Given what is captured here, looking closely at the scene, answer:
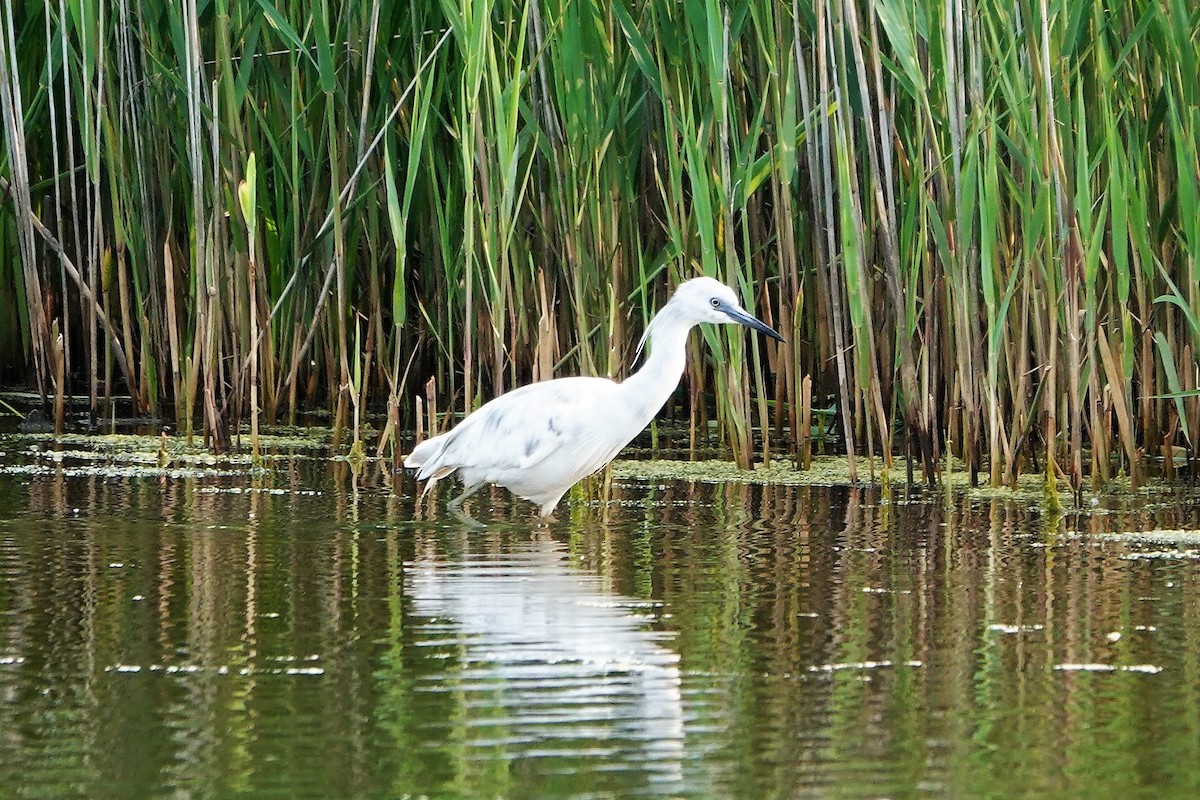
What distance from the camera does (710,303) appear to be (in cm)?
612

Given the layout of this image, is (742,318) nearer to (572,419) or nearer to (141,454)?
(572,419)

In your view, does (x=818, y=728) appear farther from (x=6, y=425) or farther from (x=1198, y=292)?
Result: (x=6, y=425)

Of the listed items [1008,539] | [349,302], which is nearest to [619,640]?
[1008,539]

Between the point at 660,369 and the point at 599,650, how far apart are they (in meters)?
2.31

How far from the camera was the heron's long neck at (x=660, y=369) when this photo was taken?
20.3ft

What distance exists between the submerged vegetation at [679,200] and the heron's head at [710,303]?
0.47 m

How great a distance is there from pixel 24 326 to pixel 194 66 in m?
2.65

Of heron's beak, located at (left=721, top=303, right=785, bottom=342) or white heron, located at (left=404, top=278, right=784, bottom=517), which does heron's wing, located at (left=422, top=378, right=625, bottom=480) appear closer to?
white heron, located at (left=404, top=278, right=784, bottom=517)

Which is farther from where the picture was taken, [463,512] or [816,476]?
[816,476]

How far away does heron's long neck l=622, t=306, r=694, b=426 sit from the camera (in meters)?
6.20

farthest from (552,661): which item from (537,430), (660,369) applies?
(660,369)

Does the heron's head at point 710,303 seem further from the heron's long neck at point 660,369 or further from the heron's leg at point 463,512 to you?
the heron's leg at point 463,512

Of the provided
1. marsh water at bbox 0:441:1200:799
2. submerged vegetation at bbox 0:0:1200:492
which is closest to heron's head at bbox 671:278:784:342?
submerged vegetation at bbox 0:0:1200:492

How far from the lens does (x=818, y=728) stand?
3240mm
